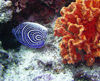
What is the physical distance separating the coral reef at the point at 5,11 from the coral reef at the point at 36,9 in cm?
22

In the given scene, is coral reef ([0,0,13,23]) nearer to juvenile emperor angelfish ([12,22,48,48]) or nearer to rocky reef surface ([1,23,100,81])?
juvenile emperor angelfish ([12,22,48,48])

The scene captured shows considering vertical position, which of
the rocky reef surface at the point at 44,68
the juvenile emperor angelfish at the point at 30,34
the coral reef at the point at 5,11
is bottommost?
the rocky reef surface at the point at 44,68

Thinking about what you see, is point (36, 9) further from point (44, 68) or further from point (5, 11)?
point (44, 68)

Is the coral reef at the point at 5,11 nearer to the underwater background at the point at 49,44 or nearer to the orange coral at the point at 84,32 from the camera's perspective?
the underwater background at the point at 49,44

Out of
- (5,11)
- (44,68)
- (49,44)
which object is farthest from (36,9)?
(44,68)

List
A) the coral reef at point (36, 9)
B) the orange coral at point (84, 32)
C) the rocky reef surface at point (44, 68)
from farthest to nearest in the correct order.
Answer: the coral reef at point (36, 9)
the rocky reef surface at point (44, 68)
the orange coral at point (84, 32)

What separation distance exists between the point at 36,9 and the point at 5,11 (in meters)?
0.96

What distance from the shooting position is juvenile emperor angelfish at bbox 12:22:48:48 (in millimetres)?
2508

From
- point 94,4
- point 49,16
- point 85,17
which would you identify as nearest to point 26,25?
point 49,16

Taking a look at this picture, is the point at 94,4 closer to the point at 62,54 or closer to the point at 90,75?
the point at 62,54

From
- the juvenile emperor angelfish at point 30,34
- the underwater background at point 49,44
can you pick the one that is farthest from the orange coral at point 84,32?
the juvenile emperor angelfish at point 30,34

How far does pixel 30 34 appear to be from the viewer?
8.32ft

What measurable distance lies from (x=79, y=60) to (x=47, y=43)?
0.97 m

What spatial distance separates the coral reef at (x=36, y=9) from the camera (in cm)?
248
